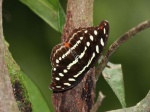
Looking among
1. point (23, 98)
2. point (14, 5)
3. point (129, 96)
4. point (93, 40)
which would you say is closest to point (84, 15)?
point (93, 40)

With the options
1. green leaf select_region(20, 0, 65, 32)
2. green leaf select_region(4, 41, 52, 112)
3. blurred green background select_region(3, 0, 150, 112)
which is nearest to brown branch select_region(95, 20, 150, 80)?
green leaf select_region(4, 41, 52, 112)

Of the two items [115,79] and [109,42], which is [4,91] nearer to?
[115,79]

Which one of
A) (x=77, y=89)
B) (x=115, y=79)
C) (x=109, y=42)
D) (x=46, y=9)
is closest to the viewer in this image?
(x=77, y=89)

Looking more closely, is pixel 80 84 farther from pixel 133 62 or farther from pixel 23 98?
pixel 133 62

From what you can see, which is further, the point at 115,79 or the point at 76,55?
the point at 115,79

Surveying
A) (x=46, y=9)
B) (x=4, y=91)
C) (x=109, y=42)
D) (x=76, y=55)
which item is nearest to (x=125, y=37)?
(x=76, y=55)
